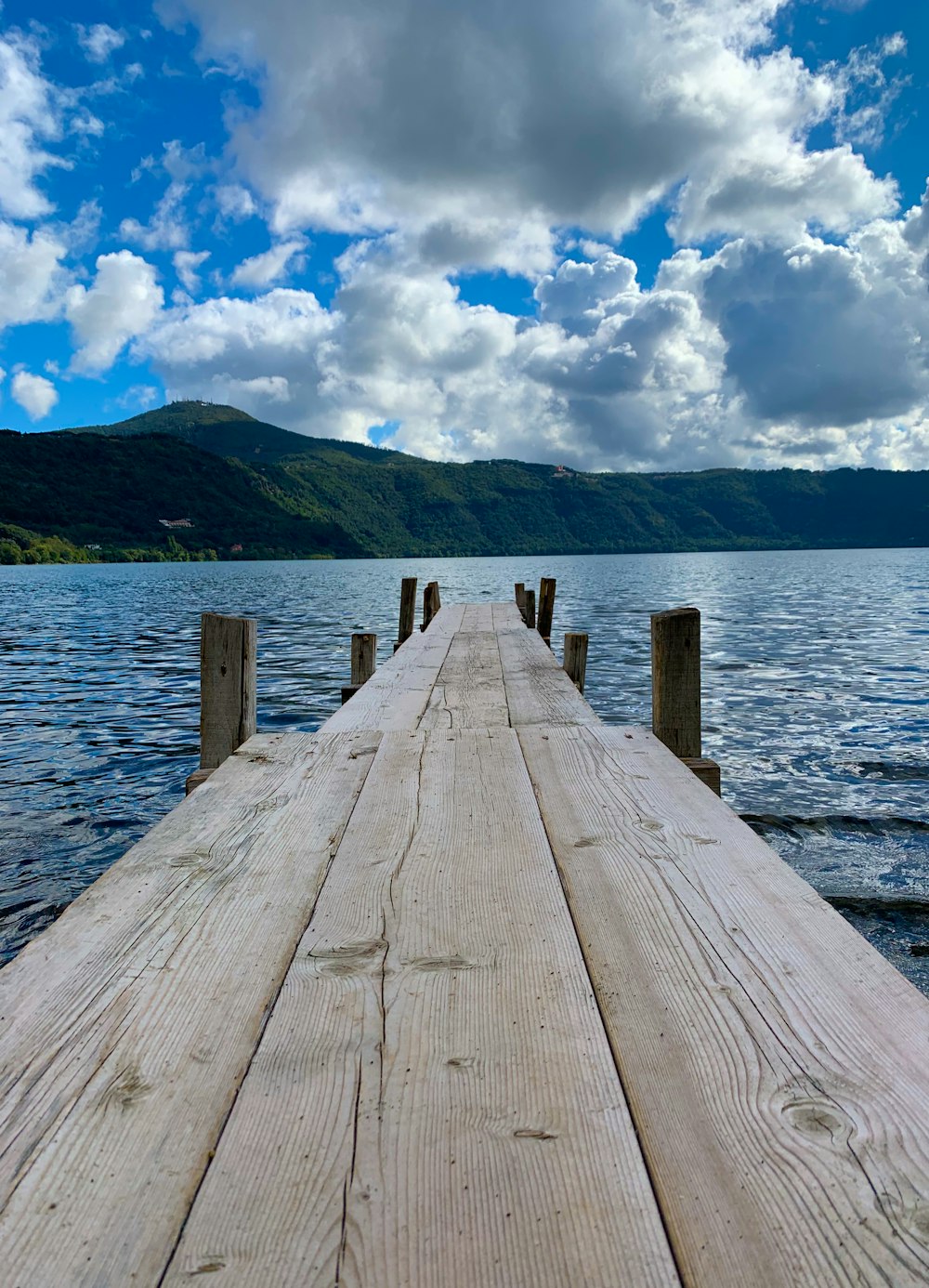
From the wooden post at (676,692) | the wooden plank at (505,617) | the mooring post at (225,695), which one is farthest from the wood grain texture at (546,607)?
the mooring post at (225,695)

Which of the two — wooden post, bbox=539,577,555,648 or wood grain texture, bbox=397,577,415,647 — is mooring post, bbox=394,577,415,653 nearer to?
wood grain texture, bbox=397,577,415,647

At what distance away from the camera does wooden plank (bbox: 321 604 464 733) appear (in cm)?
482

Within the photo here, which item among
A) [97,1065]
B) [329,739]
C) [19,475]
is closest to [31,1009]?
[97,1065]

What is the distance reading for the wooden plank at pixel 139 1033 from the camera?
45.3 inches

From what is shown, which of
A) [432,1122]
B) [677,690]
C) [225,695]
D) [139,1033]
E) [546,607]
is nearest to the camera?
[432,1122]

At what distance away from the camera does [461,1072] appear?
57.5 inches

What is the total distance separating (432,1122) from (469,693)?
471 cm

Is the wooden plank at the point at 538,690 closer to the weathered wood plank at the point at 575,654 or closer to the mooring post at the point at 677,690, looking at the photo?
the mooring post at the point at 677,690

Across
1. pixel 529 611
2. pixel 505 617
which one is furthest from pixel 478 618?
pixel 529 611

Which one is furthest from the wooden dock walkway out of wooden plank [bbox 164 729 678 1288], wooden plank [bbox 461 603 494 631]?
wooden plank [bbox 461 603 494 631]

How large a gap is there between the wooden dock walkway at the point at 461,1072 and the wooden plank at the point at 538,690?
7.05 ft

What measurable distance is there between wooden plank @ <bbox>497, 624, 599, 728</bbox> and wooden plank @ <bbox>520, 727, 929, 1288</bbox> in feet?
7.24

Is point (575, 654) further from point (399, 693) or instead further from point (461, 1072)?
point (461, 1072)

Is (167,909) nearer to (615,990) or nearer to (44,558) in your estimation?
(615,990)
